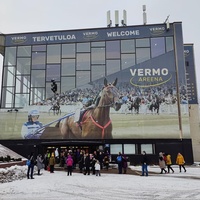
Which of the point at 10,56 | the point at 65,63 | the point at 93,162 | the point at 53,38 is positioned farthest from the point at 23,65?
the point at 93,162

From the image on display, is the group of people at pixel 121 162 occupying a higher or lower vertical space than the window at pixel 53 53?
lower

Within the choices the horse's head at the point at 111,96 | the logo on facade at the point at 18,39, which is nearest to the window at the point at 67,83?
the horse's head at the point at 111,96

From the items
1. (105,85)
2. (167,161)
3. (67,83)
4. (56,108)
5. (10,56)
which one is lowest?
(167,161)

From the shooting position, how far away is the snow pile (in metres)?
13.6

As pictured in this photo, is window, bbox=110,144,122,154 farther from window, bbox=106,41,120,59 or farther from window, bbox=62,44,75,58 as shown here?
window, bbox=62,44,75,58

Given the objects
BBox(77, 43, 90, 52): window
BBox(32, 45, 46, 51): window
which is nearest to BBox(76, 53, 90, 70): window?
BBox(77, 43, 90, 52): window

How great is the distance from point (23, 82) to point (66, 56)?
6.00 m

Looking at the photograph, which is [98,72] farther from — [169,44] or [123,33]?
[169,44]

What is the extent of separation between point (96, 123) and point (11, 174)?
51.2 feet

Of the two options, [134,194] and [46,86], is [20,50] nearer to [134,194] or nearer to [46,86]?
[46,86]

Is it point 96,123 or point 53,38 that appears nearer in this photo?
point 96,123

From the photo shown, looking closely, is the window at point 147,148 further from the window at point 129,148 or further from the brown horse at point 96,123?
the brown horse at point 96,123

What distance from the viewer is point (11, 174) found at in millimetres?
14500

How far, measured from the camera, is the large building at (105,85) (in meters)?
28.8
